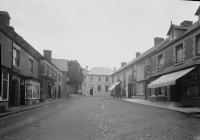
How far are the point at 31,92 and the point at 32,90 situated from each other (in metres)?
0.40

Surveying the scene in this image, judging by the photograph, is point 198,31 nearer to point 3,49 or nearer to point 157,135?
point 157,135

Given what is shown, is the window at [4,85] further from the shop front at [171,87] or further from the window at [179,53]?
the window at [179,53]

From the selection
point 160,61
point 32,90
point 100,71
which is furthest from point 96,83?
point 32,90

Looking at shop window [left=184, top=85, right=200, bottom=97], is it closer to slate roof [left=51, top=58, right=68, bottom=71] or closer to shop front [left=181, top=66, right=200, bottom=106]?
shop front [left=181, top=66, right=200, bottom=106]

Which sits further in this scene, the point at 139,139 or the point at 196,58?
the point at 196,58

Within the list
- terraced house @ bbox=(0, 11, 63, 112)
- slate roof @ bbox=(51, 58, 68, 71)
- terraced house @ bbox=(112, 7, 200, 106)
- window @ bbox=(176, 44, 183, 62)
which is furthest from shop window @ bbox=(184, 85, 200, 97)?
slate roof @ bbox=(51, 58, 68, 71)

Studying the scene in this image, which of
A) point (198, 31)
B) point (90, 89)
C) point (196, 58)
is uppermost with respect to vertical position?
point (198, 31)

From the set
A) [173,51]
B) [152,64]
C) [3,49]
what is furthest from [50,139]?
[152,64]

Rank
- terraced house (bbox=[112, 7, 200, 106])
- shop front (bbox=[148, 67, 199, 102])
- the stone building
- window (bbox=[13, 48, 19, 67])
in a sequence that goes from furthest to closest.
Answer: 1. window (bbox=[13, 48, 19, 67])
2. shop front (bbox=[148, 67, 199, 102])
3. terraced house (bbox=[112, 7, 200, 106])
4. the stone building

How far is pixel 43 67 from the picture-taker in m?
27.1

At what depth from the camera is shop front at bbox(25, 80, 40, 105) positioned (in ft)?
68.0

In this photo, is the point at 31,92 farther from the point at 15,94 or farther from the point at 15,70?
the point at 15,70

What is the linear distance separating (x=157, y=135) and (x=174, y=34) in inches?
618

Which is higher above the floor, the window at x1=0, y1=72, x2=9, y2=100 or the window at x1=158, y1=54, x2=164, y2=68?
the window at x1=158, y1=54, x2=164, y2=68
